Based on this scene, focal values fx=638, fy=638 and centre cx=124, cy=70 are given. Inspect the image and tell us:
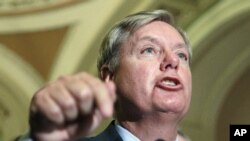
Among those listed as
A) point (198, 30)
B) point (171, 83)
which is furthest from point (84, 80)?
point (198, 30)

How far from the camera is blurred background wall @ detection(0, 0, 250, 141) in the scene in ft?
10.0

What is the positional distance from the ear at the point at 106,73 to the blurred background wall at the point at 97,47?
2009mm

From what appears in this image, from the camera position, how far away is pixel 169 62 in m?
0.94

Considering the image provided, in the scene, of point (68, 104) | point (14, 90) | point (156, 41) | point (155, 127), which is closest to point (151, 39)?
point (156, 41)

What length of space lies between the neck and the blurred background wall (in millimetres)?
2110

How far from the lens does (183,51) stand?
3.25ft

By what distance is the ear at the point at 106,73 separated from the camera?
41.0 inches

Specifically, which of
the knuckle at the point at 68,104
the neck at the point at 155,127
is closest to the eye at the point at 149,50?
the neck at the point at 155,127

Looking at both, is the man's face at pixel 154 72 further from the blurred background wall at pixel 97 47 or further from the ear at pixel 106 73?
the blurred background wall at pixel 97 47

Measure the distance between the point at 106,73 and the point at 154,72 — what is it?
4.6 inches

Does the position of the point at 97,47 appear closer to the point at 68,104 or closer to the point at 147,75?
the point at 147,75

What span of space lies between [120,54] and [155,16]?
8cm

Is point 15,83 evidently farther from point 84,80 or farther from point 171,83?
point 84,80

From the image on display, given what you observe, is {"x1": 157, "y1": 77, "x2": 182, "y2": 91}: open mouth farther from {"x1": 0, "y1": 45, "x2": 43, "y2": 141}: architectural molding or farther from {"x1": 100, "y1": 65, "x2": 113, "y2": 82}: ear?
{"x1": 0, "y1": 45, "x2": 43, "y2": 141}: architectural molding
